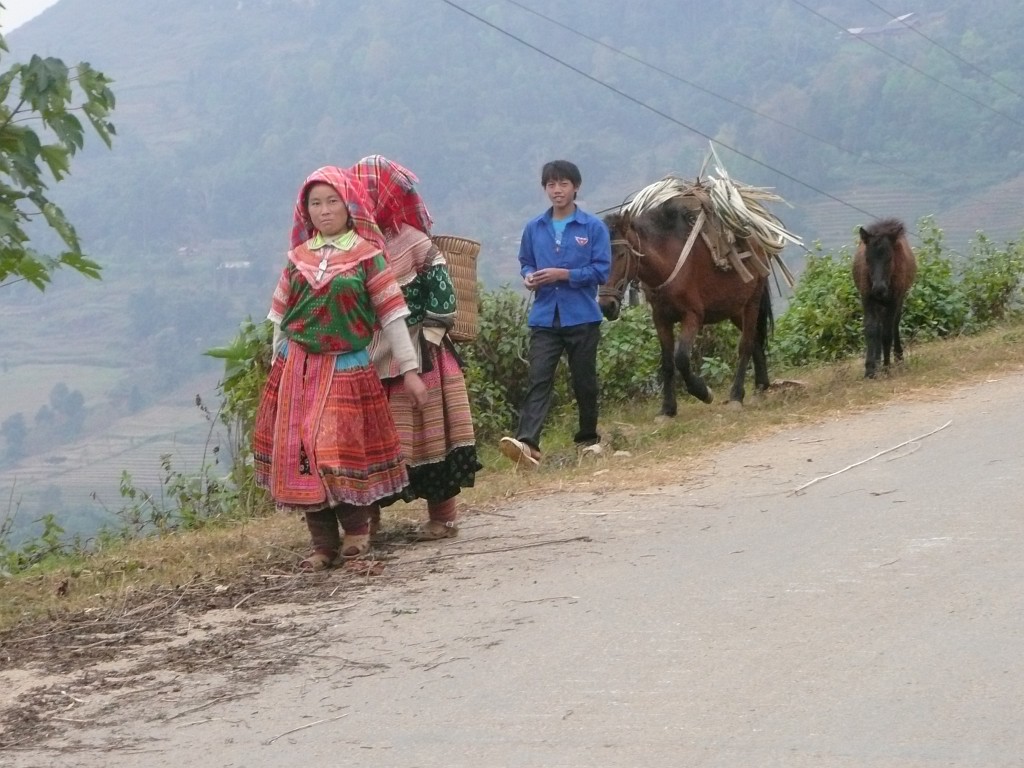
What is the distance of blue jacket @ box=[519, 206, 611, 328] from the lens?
30.3 feet

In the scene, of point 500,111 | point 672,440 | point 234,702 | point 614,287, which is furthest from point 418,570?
point 500,111

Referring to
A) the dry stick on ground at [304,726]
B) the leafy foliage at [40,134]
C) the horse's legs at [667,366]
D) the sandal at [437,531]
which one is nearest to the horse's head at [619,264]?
the horse's legs at [667,366]

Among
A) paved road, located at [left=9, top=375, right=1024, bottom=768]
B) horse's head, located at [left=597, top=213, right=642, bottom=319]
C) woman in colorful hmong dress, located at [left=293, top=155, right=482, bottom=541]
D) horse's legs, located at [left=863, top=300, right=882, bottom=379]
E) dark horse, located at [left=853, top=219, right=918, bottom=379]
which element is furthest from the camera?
dark horse, located at [left=853, top=219, right=918, bottom=379]

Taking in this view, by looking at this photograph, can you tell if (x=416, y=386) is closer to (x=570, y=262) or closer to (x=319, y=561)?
(x=319, y=561)

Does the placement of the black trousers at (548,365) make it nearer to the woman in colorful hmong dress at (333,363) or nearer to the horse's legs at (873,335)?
the woman in colorful hmong dress at (333,363)

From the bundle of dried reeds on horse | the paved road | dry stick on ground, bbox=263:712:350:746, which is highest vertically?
the bundle of dried reeds on horse

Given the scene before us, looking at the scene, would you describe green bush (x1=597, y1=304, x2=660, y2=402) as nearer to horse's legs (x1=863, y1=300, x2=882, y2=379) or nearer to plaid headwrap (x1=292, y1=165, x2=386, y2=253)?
horse's legs (x1=863, y1=300, x2=882, y2=379)

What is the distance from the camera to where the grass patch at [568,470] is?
673 cm

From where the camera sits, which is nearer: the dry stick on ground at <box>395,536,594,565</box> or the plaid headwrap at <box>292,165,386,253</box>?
the plaid headwrap at <box>292,165,386,253</box>

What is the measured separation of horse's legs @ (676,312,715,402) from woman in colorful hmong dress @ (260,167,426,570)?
4.89 m

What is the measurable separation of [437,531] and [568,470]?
196cm

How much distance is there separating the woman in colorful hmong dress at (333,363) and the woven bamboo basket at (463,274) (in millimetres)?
840

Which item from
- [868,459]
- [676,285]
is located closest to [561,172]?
[676,285]

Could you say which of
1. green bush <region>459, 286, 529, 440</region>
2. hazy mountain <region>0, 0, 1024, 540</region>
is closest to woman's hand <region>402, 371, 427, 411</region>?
green bush <region>459, 286, 529, 440</region>
